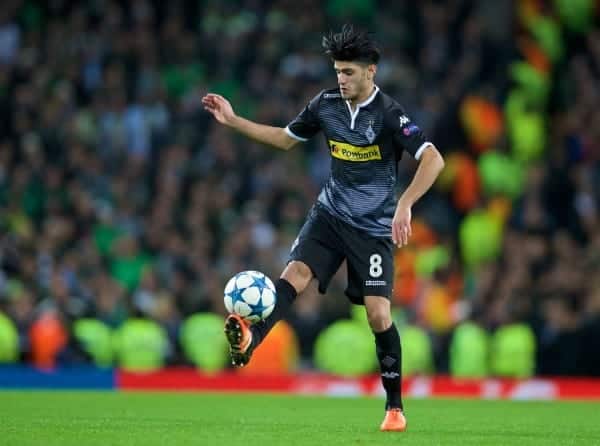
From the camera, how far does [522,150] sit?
60.5ft

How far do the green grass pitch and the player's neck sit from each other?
1939 mm

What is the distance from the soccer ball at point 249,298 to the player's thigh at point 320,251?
451mm

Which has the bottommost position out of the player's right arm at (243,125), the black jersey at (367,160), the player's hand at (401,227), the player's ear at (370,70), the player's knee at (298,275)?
the player's knee at (298,275)

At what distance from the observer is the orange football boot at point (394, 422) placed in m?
8.69

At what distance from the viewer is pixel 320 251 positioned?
8.83 metres

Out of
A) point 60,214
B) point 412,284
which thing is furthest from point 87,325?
point 412,284

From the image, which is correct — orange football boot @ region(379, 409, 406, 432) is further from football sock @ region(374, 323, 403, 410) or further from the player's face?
the player's face

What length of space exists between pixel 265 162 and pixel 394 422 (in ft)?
34.3

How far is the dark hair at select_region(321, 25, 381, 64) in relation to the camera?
8594 millimetres

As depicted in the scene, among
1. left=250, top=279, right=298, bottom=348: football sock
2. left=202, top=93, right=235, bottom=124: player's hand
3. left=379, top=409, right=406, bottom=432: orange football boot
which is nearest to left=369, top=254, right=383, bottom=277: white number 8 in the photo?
left=250, top=279, right=298, bottom=348: football sock

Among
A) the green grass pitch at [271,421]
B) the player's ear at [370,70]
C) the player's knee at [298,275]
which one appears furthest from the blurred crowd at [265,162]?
the player's ear at [370,70]

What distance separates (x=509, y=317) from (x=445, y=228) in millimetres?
2640

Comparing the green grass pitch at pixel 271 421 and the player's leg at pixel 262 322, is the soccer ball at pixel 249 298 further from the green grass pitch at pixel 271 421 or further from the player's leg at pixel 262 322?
the green grass pitch at pixel 271 421

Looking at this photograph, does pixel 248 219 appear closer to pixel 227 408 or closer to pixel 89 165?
pixel 89 165
